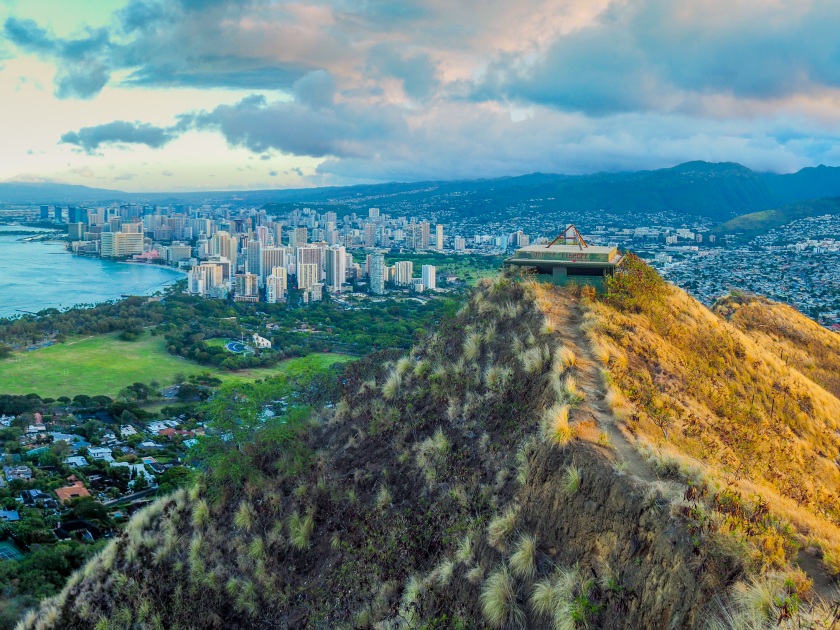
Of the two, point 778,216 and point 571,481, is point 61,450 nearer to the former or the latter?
point 571,481

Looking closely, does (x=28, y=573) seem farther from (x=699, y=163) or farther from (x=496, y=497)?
(x=699, y=163)

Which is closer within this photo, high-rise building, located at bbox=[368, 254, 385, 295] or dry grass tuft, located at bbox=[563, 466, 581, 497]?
dry grass tuft, located at bbox=[563, 466, 581, 497]

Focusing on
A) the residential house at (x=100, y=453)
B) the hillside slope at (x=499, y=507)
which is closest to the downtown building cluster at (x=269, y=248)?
the residential house at (x=100, y=453)

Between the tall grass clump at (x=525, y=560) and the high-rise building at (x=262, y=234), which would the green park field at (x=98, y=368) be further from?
the high-rise building at (x=262, y=234)

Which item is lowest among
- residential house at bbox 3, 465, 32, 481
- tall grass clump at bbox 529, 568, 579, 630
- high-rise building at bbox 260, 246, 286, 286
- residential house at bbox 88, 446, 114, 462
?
residential house at bbox 88, 446, 114, 462

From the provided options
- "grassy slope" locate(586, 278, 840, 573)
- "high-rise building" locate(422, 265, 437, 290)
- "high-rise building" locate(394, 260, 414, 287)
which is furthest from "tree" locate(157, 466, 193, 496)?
"high-rise building" locate(394, 260, 414, 287)

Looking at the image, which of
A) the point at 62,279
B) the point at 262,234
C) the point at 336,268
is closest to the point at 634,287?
the point at 336,268

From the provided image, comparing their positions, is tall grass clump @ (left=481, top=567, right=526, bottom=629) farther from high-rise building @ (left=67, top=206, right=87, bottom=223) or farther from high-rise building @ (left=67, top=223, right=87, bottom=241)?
high-rise building @ (left=67, top=206, right=87, bottom=223)

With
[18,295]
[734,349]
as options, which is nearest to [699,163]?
[18,295]
